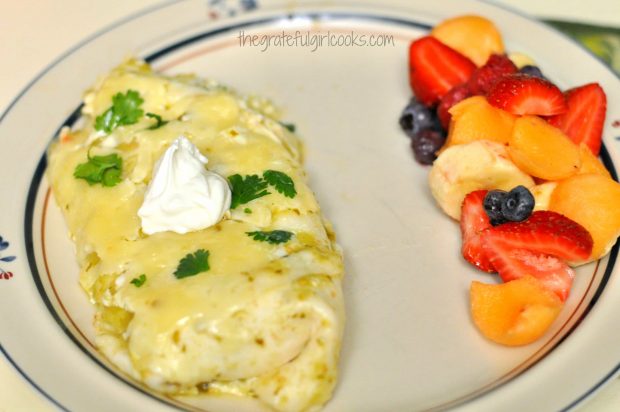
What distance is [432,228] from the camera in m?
4.42

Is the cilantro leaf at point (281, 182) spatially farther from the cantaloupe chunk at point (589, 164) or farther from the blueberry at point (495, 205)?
the cantaloupe chunk at point (589, 164)

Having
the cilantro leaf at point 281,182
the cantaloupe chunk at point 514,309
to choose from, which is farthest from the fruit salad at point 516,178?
the cilantro leaf at point 281,182

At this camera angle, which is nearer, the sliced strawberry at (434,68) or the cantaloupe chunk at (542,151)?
the cantaloupe chunk at (542,151)

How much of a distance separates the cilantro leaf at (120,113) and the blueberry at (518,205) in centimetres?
203

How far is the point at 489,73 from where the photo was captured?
181 inches

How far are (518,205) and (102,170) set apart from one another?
6.92ft

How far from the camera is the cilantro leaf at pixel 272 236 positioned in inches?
141

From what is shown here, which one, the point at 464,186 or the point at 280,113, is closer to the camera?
the point at 464,186

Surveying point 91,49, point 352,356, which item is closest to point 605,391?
point 352,356

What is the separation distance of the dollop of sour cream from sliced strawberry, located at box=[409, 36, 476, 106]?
172cm

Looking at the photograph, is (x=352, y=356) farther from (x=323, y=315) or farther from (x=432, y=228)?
(x=432, y=228)

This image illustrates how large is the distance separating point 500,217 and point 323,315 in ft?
3.90

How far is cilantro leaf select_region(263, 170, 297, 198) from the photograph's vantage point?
388 cm

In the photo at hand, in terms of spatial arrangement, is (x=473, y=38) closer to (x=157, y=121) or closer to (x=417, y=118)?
(x=417, y=118)
